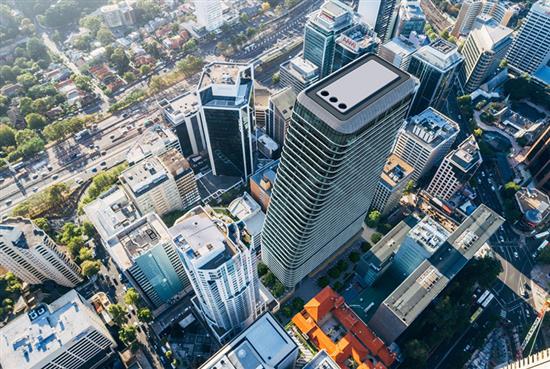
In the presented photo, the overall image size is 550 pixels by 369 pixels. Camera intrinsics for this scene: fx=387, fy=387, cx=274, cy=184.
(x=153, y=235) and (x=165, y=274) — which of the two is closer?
(x=153, y=235)

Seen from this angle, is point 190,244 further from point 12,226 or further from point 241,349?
point 12,226

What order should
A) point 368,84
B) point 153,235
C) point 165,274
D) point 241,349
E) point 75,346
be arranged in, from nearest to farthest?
point 368,84
point 241,349
point 75,346
point 153,235
point 165,274

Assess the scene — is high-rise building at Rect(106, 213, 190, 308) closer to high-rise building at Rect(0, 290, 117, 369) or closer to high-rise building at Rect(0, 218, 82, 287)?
high-rise building at Rect(0, 290, 117, 369)

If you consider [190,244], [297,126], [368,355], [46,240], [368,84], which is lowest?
[368,355]

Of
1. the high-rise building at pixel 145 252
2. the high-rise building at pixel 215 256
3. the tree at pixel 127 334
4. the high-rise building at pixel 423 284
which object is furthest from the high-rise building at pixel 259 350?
the tree at pixel 127 334

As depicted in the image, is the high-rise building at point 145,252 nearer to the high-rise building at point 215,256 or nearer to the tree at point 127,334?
the tree at point 127,334

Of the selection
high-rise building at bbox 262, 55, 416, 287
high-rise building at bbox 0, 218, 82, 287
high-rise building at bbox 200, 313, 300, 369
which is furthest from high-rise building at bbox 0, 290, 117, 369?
high-rise building at bbox 262, 55, 416, 287

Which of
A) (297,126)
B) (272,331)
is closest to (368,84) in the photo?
(297,126)
